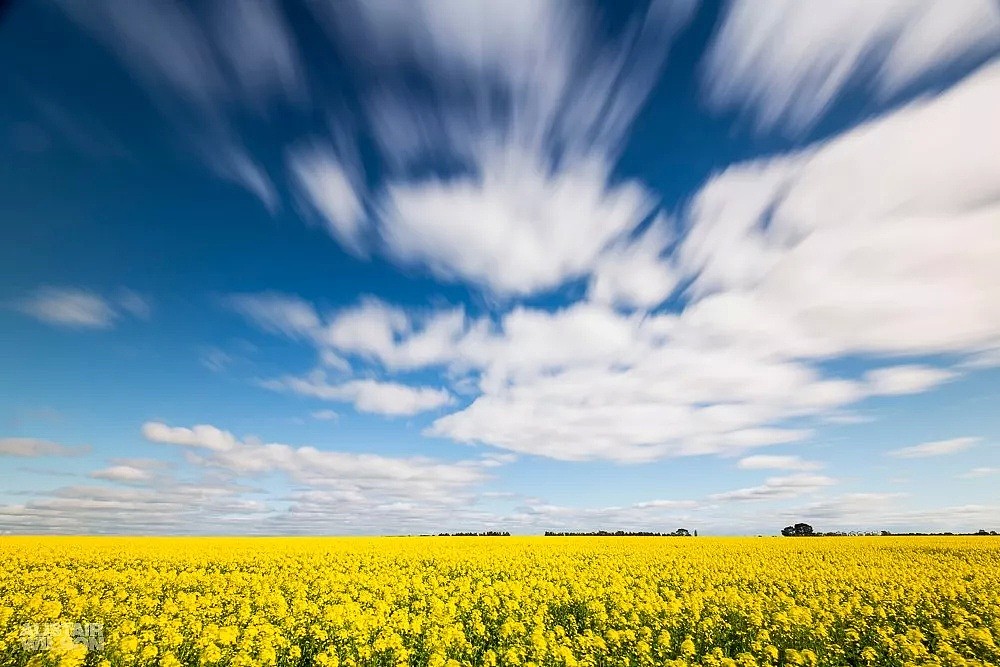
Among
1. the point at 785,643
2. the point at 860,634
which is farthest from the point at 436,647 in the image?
the point at 860,634

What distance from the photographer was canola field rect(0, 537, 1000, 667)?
30.1 feet

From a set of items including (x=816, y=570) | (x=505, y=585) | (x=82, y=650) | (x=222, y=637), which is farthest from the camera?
(x=816, y=570)

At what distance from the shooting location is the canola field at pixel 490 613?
919 cm

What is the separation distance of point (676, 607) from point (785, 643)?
7.65 feet

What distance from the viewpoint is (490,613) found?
12.8 m

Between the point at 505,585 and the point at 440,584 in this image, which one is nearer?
the point at 505,585

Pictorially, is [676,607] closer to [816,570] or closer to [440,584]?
[440,584]

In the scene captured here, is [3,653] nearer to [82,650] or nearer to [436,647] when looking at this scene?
[82,650]

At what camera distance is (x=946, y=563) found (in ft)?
84.1

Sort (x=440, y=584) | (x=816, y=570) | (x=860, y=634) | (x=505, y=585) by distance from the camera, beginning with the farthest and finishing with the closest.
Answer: (x=816, y=570) < (x=440, y=584) < (x=505, y=585) < (x=860, y=634)

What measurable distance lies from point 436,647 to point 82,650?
536 centimetres

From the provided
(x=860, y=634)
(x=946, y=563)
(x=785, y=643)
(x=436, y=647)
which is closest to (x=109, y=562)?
(x=436, y=647)

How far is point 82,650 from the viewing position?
309 inches

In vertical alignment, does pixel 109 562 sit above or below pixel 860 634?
above
